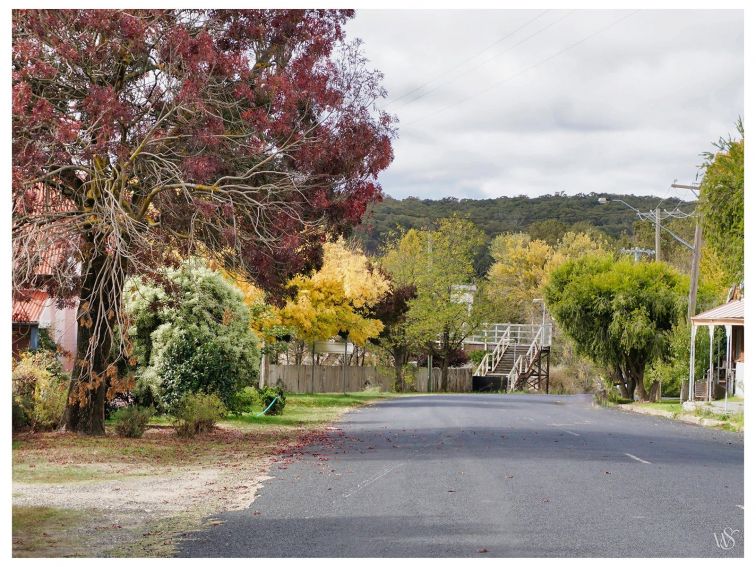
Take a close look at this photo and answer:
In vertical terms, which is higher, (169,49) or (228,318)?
(169,49)

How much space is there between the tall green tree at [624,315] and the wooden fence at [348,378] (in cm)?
1228

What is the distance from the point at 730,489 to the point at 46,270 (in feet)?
39.2

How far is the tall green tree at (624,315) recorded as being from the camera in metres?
37.0

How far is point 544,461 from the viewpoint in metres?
15.0

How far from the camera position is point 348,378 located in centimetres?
4978

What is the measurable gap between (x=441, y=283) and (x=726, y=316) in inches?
977

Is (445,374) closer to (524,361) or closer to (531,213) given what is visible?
(524,361)

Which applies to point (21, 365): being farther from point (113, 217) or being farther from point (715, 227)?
point (715, 227)

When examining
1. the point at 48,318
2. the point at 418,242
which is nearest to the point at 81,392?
the point at 48,318

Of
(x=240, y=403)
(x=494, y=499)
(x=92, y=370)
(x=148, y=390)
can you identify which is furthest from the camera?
(x=240, y=403)

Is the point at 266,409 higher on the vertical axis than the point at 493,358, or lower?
lower

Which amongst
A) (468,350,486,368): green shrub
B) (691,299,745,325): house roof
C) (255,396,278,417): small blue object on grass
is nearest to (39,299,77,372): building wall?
(255,396,278,417): small blue object on grass

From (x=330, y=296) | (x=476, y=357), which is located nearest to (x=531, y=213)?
(x=476, y=357)

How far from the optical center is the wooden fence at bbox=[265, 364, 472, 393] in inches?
1767
